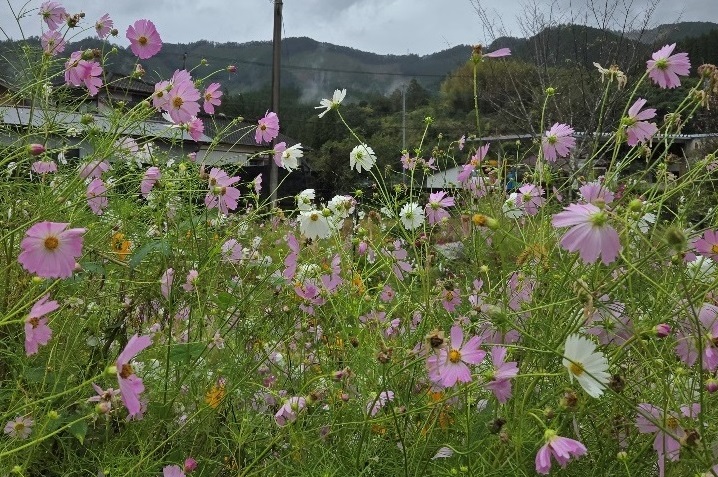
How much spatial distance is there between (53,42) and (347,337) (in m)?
0.88

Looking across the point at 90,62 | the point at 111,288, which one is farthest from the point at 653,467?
the point at 90,62

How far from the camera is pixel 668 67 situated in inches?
46.5

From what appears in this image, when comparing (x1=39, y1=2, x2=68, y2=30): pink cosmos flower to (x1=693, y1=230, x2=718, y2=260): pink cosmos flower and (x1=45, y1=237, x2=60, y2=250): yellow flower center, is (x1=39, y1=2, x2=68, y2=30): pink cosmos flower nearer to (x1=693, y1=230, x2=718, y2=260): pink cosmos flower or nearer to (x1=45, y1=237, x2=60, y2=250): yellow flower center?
(x1=45, y1=237, x2=60, y2=250): yellow flower center

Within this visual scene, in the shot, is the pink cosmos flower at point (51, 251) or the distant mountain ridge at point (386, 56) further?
the distant mountain ridge at point (386, 56)

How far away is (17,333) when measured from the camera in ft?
3.70

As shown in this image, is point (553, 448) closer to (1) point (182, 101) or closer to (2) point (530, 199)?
(2) point (530, 199)

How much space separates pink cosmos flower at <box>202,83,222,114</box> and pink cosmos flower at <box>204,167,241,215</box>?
263mm

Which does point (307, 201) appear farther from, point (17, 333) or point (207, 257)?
point (17, 333)

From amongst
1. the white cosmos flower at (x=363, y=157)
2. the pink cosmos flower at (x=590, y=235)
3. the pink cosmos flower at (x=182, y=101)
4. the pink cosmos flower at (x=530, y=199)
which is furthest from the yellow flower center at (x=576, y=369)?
the white cosmos flower at (x=363, y=157)

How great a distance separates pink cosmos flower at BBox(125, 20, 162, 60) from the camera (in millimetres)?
1414

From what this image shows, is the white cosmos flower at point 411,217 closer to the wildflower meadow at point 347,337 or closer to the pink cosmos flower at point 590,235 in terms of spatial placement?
the wildflower meadow at point 347,337

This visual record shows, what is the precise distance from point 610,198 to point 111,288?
95 centimetres

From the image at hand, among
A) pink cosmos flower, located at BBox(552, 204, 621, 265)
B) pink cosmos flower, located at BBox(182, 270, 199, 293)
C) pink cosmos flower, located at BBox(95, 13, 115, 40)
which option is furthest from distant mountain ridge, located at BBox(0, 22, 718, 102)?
pink cosmos flower, located at BBox(552, 204, 621, 265)

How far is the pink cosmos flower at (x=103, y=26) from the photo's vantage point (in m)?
1.65
